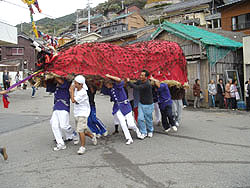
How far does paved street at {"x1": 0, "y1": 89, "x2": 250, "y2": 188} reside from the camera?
376 centimetres

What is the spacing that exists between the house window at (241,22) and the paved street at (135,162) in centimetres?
1902

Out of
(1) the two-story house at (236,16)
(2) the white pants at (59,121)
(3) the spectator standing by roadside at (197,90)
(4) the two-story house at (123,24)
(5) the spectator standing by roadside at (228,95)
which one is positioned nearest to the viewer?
(2) the white pants at (59,121)

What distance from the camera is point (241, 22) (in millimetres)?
23578

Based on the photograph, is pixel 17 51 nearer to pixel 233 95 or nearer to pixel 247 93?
pixel 233 95

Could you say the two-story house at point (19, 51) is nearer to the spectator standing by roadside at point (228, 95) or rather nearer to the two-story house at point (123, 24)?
the two-story house at point (123, 24)

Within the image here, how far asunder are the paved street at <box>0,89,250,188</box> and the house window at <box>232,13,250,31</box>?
1902cm

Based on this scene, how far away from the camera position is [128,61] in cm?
659

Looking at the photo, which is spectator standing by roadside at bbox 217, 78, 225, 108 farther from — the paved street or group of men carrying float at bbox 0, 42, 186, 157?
group of men carrying float at bbox 0, 42, 186, 157

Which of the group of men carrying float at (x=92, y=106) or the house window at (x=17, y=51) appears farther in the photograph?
the house window at (x=17, y=51)

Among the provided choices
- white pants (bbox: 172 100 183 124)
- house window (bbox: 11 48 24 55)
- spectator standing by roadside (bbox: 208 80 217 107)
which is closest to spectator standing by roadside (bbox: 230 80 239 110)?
spectator standing by roadside (bbox: 208 80 217 107)

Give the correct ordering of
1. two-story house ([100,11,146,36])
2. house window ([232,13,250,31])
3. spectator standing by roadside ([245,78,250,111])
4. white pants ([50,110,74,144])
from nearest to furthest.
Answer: white pants ([50,110,74,144])
spectator standing by roadside ([245,78,250,111])
house window ([232,13,250,31])
two-story house ([100,11,146,36])

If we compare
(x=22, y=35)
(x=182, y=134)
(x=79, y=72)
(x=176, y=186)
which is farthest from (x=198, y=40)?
(x=22, y=35)

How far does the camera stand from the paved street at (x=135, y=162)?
12.3ft

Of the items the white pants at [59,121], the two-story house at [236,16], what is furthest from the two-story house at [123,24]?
the white pants at [59,121]
